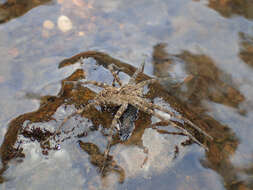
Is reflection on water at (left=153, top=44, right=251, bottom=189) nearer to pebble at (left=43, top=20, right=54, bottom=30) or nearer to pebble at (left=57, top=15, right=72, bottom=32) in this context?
pebble at (left=57, top=15, right=72, bottom=32)

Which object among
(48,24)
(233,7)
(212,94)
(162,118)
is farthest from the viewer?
(233,7)

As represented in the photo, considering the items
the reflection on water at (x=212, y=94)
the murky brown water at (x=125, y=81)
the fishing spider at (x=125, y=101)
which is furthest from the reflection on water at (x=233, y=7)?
the fishing spider at (x=125, y=101)

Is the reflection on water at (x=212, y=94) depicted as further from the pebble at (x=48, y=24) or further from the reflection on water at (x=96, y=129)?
the pebble at (x=48, y=24)

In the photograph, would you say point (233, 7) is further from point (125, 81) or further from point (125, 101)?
point (125, 101)

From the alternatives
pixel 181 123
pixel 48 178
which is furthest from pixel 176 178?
pixel 48 178

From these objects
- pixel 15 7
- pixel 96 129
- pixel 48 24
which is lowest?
pixel 96 129

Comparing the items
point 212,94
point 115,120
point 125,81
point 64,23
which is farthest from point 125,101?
point 64,23

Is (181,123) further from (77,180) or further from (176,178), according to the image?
(77,180)
